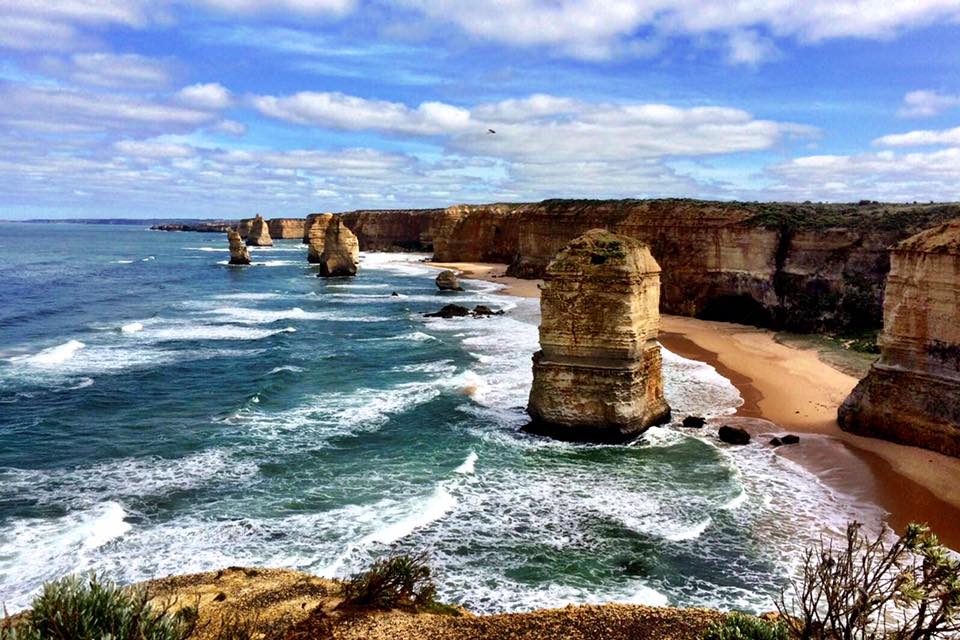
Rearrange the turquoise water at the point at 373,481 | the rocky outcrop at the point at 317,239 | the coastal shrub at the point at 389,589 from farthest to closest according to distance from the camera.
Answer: the rocky outcrop at the point at 317,239, the turquoise water at the point at 373,481, the coastal shrub at the point at 389,589

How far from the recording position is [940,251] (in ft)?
56.4

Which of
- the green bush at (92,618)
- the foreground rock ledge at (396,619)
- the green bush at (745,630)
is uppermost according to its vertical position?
the green bush at (92,618)

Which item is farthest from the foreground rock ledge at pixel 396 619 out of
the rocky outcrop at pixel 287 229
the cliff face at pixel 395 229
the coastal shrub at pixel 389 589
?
the rocky outcrop at pixel 287 229

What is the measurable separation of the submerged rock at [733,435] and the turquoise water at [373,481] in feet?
1.64

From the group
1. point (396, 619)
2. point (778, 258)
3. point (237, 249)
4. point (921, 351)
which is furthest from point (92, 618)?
point (237, 249)

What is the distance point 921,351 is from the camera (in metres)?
17.6

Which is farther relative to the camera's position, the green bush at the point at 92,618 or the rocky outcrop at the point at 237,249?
the rocky outcrop at the point at 237,249

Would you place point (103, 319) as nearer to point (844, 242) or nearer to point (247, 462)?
point (247, 462)

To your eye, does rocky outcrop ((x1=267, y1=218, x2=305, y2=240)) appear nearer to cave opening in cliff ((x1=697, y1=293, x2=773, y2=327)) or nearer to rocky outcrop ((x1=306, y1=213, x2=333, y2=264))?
rocky outcrop ((x1=306, y1=213, x2=333, y2=264))

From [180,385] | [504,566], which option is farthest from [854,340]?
[180,385]

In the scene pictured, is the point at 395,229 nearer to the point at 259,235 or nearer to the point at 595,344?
the point at 259,235

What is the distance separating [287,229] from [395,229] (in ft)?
226

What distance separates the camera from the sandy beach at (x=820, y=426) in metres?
14.8

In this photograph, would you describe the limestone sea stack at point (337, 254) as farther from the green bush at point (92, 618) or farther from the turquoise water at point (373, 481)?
the green bush at point (92, 618)
